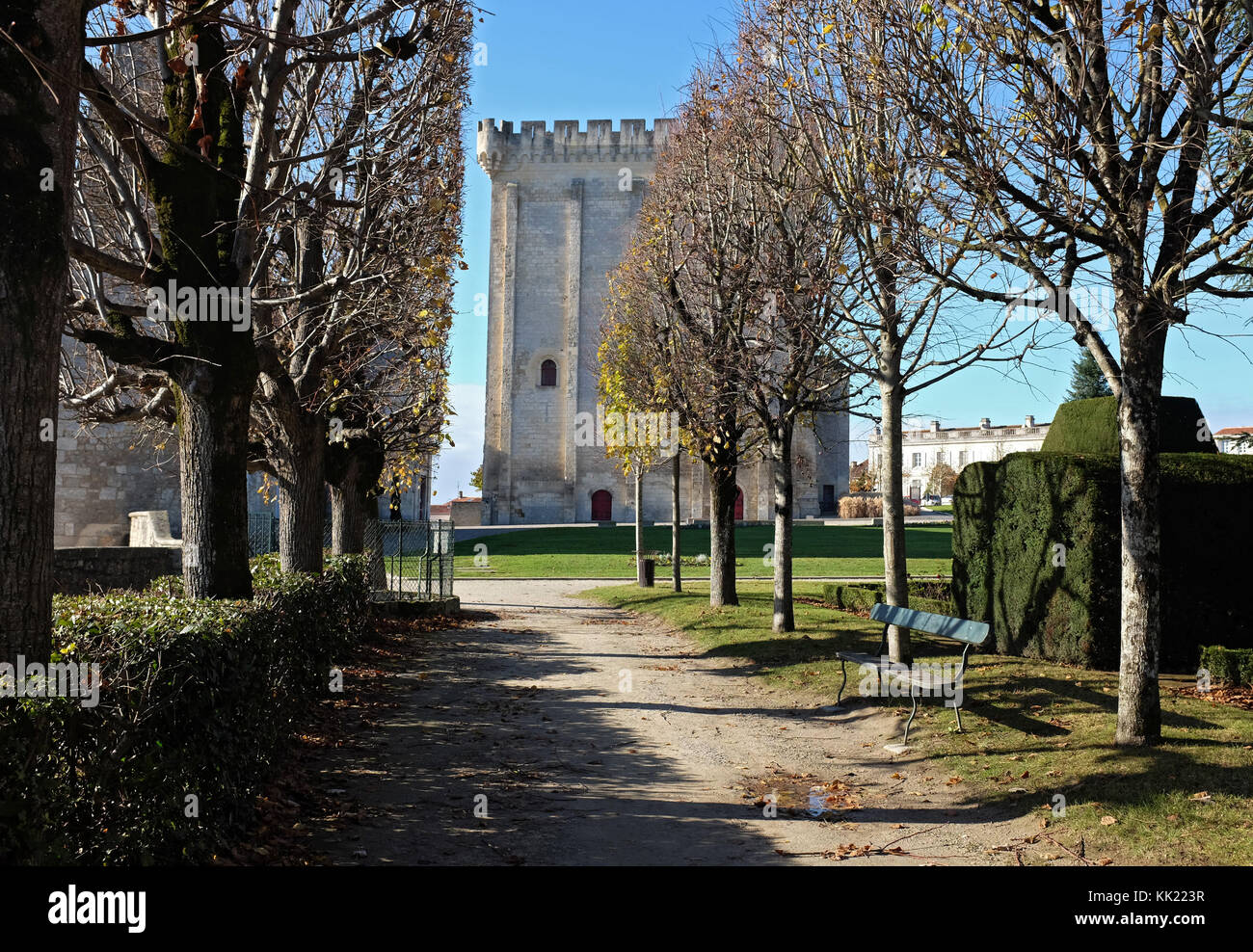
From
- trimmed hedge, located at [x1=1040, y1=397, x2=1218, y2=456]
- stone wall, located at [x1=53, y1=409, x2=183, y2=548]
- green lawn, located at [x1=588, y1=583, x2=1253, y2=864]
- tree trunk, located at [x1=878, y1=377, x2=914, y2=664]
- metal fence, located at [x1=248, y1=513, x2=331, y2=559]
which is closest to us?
green lawn, located at [x1=588, y1=583, x2=1253, y2=864]

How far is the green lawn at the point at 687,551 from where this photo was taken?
29297mm

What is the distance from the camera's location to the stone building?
2073 inches

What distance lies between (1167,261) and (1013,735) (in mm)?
4104

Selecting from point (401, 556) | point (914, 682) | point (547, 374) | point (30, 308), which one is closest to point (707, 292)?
point (401, 556)

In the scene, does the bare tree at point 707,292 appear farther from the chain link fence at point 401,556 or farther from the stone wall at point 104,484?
the stone wall at point 104,484

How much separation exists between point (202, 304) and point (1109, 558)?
9.59 m

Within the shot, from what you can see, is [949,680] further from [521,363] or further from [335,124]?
[521,363]

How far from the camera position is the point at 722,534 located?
57.9ft

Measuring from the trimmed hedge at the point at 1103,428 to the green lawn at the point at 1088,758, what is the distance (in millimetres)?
3622

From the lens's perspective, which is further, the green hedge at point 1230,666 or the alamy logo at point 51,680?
the green hedge at point 1230,666

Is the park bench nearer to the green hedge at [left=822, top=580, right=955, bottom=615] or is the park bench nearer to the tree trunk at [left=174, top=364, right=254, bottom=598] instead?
the tree trunk at [left=174, top=364, right=254, bottom=598]

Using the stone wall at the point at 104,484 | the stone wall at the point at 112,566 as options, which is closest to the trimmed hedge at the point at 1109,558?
the stone wall at the point at 112,566
